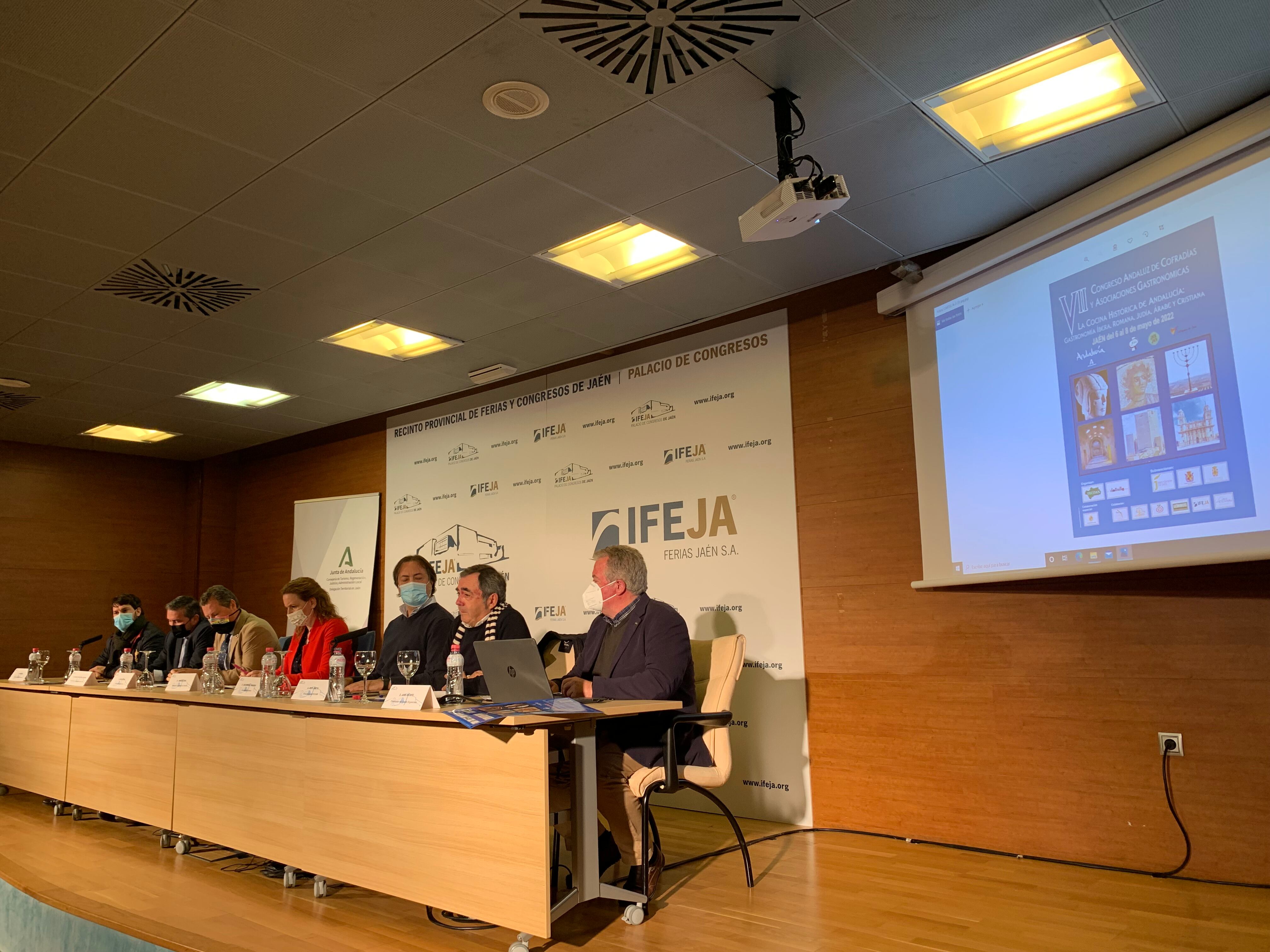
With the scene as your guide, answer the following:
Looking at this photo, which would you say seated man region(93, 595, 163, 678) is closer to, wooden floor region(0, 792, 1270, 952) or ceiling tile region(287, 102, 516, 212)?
wooden floor region(0, 792, 1270, 952)

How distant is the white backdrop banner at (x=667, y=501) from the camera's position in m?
4.67

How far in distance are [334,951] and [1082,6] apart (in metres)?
3.63

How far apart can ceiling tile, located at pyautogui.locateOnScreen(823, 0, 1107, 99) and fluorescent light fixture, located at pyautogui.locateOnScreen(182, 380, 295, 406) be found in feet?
16.7

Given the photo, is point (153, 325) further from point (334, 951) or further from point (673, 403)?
point (334, 951)

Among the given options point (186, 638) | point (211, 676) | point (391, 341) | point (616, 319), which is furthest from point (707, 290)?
point (186, 638)

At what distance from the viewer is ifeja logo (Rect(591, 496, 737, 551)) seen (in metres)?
5.00

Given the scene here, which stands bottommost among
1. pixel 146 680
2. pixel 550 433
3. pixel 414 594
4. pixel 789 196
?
pixel 146 680

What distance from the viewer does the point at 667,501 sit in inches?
208

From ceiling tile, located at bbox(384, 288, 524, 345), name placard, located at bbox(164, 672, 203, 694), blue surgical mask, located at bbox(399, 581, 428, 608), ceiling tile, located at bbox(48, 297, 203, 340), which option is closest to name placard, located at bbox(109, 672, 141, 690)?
name placard, located at bbox(164, 672, 203, 694)

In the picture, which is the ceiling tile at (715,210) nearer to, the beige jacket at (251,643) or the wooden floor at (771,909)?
the wooden floor at (771,909)

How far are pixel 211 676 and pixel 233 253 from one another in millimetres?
2016

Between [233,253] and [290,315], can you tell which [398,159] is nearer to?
[233,253]

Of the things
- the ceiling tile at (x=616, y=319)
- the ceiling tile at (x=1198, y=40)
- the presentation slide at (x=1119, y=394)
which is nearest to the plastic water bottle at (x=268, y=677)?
the ceiling tile at (x=616, y=319)

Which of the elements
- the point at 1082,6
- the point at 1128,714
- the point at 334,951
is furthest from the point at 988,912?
the point at 1082,6
